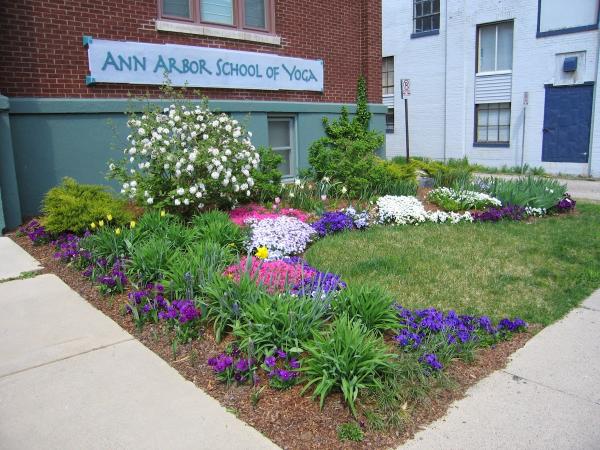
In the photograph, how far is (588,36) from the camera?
1717 centimetres

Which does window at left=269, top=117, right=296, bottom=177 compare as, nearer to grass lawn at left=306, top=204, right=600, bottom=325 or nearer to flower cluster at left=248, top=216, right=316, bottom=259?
grass lawn at left=306, top=204, right=600, bottom=325

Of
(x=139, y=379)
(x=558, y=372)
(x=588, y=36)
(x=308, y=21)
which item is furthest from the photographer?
(x=588, y=36)

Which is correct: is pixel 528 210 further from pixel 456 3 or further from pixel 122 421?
pixel 456 3

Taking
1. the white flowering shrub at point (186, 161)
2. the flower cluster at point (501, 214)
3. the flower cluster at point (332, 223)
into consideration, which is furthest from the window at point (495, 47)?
the white flowering shrub at point (186, 161)

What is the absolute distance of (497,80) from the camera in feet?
65.2

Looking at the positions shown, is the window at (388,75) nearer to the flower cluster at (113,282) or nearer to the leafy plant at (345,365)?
the flower cluster at (113,282)

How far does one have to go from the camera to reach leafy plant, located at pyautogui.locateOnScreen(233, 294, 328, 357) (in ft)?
12.4

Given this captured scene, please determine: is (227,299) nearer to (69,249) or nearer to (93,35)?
(69,249)

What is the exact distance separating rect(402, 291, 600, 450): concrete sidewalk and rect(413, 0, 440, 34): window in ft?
64.3

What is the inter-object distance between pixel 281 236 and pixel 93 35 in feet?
15.7

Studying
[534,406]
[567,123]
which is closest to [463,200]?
[534,406]

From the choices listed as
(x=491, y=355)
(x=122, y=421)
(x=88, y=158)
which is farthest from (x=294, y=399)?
(x=88, y=158)

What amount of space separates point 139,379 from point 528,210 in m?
7.94

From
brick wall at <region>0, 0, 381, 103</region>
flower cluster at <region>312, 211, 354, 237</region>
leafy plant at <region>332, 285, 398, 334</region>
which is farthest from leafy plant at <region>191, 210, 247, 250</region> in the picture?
brick wall at <region>0, 0, 381, 103</region>
